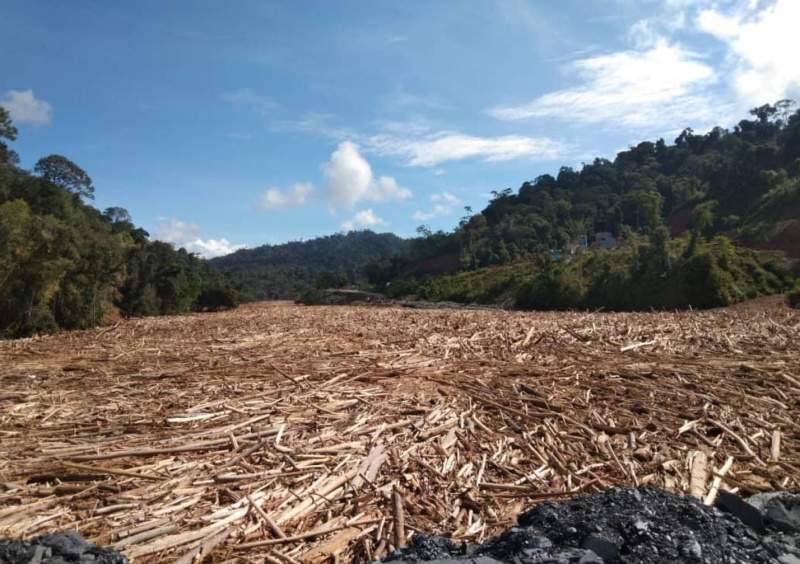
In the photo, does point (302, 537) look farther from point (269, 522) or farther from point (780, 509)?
point (780, 509)

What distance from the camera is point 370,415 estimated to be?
5.15 m

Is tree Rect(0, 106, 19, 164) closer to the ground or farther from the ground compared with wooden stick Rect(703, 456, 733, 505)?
farther from the ground

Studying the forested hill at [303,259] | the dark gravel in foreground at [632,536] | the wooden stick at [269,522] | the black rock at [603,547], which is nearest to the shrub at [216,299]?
the forested hill at [303,259]

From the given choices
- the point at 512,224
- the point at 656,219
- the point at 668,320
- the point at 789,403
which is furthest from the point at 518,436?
the point at 512,224

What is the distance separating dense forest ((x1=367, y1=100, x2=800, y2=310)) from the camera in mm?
20312

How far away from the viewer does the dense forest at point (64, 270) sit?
14.2 metres

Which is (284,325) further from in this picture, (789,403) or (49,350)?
(789,403)

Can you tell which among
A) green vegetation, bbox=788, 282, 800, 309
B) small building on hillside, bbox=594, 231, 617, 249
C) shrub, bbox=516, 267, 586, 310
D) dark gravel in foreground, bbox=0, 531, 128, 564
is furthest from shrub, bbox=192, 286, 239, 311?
dark gravel in foreground, bbox=0, 531, 128, 564

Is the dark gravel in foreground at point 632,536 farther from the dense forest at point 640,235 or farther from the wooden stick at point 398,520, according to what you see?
the dense forest at point 640,235

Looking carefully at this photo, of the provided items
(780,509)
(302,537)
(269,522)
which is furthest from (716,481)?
(269,522)

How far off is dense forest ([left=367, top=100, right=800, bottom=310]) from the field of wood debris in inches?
510

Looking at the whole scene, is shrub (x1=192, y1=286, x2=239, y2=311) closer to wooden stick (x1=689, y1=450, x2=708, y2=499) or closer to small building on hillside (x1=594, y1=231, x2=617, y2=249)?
small building on hillside (x1=594, y1=231, x2=617, y2=249)

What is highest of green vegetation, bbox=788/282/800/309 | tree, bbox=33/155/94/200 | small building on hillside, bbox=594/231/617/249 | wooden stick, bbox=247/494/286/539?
tree, bbox=33/155/94/200

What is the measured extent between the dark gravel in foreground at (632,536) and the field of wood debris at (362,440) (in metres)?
0.40
